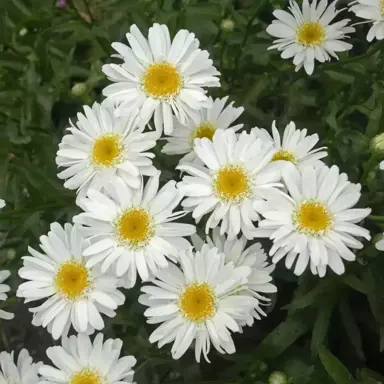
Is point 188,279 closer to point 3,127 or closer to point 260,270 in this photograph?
point 260,270

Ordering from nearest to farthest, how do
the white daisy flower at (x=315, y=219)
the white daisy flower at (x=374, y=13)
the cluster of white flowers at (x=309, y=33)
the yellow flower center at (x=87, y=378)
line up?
the white daisy flower at (x=315, y=219) < the yellow flower center at (x=87, y=378) < the white daisy flower at (x=374, y=13) < the cluster of white flowers at (x=309, y=33)

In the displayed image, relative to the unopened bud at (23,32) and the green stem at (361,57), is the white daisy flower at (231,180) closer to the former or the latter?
the green stem at (361,57)

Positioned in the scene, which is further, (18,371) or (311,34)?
(311,34)

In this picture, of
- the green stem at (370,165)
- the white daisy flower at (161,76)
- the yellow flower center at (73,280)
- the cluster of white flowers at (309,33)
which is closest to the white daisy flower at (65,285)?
the yellow flower center at (73,280)

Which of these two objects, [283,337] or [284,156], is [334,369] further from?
[284,156]

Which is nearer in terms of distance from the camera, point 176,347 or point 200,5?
point 176,347

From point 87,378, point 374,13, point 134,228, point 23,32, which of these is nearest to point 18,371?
point 87,378

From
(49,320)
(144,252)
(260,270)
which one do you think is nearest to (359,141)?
(260,270)
